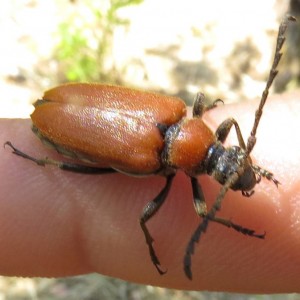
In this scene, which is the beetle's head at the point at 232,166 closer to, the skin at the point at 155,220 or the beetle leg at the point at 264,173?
the beetle leg at the point at 264,173

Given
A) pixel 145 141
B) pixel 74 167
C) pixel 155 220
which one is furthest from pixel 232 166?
pixel 74 167

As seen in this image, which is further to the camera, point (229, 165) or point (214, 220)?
point (229, 165)

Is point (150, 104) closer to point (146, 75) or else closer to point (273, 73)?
point (273, 73)

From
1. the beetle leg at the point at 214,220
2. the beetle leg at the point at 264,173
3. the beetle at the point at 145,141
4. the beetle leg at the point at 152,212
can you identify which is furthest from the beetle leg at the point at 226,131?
the beetle leg at the point at 152,212

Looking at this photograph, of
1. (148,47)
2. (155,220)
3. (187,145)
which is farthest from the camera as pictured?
(148,47)

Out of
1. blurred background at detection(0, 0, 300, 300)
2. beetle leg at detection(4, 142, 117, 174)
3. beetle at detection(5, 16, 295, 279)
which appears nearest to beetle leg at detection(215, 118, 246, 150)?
beetle at detection(5, 16, 295, 279)

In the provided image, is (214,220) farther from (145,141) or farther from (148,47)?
(148,47)

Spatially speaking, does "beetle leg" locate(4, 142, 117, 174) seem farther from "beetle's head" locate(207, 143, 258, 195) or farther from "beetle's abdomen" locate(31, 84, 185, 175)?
"beetle's head" locate(207, 143, 258, 195)

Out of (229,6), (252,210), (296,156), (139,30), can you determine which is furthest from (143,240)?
(229,6)
